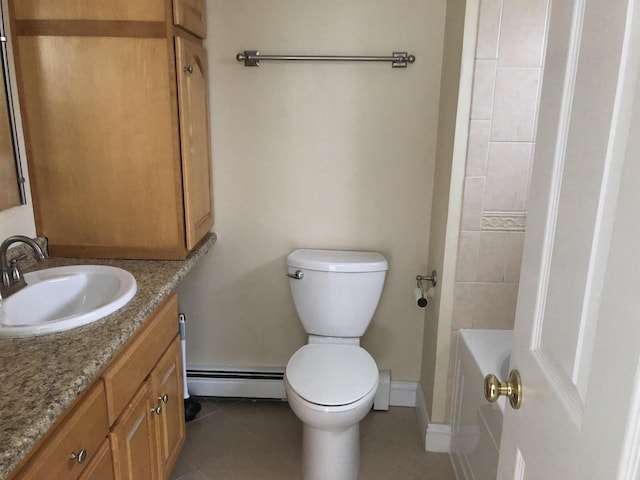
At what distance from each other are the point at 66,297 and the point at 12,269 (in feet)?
0.56

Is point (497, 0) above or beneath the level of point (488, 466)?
above

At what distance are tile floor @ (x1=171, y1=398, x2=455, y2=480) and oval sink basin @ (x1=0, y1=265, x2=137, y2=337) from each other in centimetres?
87

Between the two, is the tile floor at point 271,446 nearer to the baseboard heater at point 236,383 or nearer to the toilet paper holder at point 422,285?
the baseboard heater at point 236,383

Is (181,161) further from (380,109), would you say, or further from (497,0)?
(497,0)

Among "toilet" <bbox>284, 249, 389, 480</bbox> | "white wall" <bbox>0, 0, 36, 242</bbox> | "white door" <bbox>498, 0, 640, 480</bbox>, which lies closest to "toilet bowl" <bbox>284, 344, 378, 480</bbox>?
"toilet" <bbox>284, 249, 389, 480</bbox>

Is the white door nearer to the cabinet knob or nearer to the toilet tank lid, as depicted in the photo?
the cabinet knob

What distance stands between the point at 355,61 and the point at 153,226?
1.04 meters

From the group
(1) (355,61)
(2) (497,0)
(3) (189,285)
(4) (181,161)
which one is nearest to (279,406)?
(3) (189,285)

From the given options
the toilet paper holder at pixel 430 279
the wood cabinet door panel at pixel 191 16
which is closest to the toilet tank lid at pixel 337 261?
the toilet paper holder at pixel 430 279

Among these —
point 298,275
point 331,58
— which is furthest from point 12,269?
point 331,58

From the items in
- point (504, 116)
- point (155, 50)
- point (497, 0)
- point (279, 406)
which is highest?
point (497, 0)

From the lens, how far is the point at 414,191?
2.22 m

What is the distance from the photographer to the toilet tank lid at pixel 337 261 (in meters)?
2.10

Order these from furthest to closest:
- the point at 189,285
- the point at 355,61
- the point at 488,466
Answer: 1. the point at 189,285
2. the point at 355,61
3. the point at 488,466
